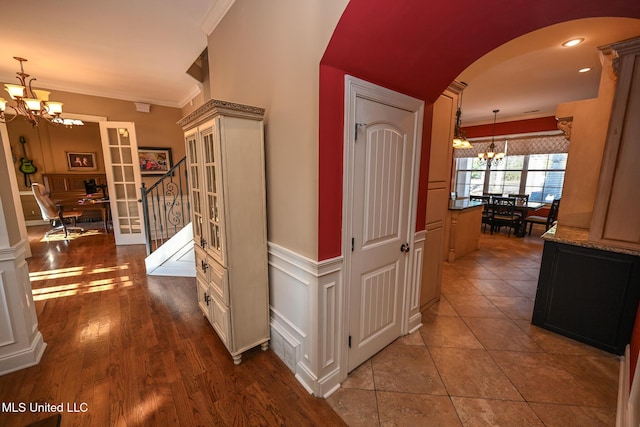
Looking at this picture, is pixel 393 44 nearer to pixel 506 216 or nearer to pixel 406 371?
pixel 406 371

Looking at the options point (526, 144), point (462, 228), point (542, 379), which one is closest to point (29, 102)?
point (542, 379)

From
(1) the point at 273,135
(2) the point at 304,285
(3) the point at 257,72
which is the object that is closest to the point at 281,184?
(1) the point at 273,135

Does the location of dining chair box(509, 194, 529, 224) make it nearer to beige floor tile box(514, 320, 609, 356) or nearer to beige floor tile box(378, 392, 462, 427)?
beige floor tile box(514, 320, 609, 356)

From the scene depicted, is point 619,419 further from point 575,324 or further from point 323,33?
point 323,33

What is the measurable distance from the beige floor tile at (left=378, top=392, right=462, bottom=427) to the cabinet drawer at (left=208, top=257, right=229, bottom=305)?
127 cm

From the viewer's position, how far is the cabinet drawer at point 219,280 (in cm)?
187

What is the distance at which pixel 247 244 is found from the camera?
1.90 metres

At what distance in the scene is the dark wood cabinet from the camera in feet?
6.60

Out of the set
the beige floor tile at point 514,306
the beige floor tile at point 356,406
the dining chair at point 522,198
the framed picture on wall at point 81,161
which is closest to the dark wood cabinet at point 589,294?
the beige floor tile at point 514,306

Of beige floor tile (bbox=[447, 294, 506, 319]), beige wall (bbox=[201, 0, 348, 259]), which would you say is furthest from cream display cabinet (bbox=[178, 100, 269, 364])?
beige floor tile (bbox=[447, 294, 506, 319])

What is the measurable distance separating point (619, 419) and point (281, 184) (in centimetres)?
247

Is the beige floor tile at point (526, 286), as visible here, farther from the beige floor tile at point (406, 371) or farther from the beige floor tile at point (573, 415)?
the beige floor tile at point (406, 371)

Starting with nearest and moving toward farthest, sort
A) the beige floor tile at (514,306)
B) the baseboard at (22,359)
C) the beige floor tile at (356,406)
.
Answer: the beige floor tile at (356,406), the baseboard at (22,359), the beige floor tile at (514,306)

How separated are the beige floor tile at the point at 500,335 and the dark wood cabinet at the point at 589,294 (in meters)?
0.29
